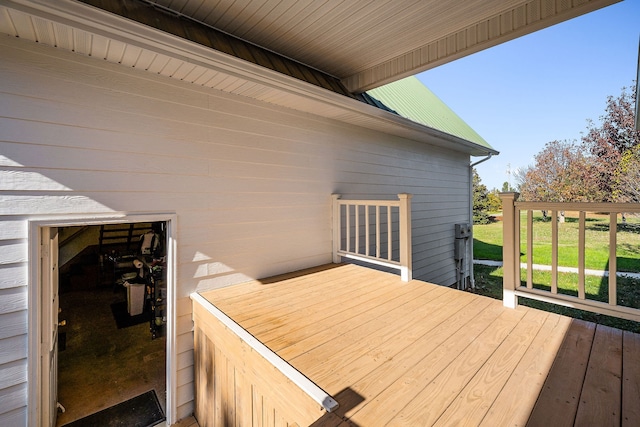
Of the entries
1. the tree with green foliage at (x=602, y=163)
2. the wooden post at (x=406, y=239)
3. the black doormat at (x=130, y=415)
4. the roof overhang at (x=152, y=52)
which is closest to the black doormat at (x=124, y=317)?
the black doormat at (x=130, y=415)

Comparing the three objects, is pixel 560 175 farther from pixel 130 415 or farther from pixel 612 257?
pixel 130 415

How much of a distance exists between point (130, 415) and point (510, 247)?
12.5 feet

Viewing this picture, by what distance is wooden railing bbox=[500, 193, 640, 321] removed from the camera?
1862 mm

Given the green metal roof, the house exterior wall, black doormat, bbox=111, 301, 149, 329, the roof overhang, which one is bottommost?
black doormat, bbox=111, 301, 149, 329

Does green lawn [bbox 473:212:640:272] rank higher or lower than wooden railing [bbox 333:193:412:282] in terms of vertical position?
lower

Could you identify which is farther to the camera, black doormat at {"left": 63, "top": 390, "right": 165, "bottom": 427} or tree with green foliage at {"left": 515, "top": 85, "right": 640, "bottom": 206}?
tree with green foliage at {"left": 515, "top": 85, "right": 640, "bottom": 206}

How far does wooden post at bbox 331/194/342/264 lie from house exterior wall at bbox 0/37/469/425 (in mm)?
78

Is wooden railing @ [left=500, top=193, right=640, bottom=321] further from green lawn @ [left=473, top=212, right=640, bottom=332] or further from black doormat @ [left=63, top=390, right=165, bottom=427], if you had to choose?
green lawn @ [left=473, top=212, right=640, bottom=332]

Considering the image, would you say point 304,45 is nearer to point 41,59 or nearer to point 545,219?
point 41,59

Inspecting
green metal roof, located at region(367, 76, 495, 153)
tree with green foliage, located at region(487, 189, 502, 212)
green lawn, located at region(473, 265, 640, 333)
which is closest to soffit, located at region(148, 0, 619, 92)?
green metal roof, located at region(367, 76, 495, 153)

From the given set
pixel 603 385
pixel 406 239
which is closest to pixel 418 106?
pixel 406 239

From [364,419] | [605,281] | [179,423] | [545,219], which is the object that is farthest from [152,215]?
[545,219]

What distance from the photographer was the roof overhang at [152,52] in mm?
1770

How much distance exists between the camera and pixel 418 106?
5781 mm
